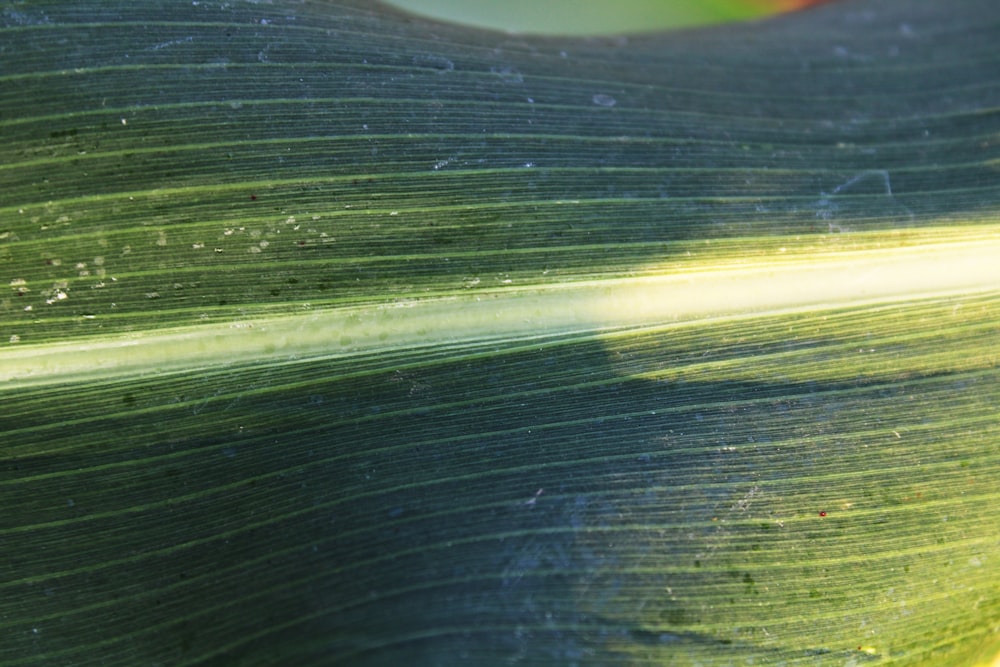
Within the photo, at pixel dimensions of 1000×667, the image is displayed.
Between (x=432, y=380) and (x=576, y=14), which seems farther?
(x=576, y=14)

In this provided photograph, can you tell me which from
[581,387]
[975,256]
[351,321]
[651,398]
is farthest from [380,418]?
[975,256]

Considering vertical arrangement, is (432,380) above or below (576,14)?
Answer: below

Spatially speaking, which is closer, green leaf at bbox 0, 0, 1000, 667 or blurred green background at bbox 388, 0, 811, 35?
green leaf at bbox 0, 0, 1000, 667

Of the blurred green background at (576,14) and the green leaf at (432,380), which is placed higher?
the blurred green background at (576,14)

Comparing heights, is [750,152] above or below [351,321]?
above

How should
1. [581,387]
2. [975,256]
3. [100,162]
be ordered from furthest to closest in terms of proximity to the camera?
[975,256] → [581,387] → [100,162]

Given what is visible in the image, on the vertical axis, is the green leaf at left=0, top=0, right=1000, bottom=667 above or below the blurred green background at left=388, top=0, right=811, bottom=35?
below

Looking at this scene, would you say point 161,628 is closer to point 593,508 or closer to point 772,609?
point 593,508

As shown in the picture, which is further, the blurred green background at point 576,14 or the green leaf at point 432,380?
the blurred green background at point 576,14
